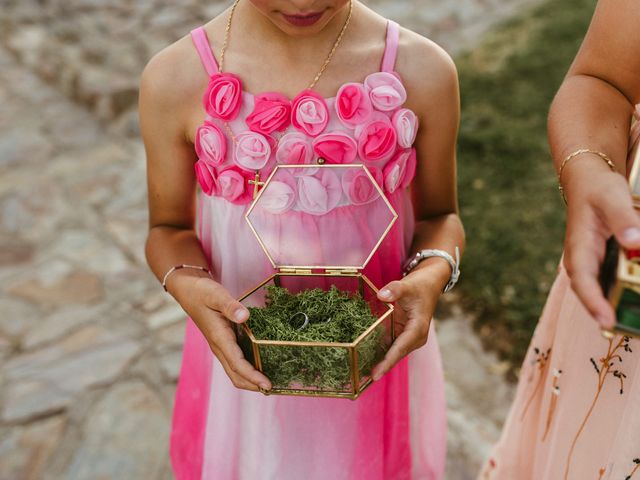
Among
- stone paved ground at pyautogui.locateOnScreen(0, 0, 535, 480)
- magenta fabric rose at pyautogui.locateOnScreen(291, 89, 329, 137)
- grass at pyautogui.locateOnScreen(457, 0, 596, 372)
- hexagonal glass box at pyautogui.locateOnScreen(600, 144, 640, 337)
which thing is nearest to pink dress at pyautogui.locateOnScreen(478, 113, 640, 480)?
hexagonal glass box at pyautogui.locateOnScreen(600, 144, 640, 337)

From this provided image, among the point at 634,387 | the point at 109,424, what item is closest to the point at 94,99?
the point at 109,424

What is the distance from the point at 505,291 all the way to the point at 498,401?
598 mm

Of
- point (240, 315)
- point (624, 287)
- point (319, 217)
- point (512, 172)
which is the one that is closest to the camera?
point (624, 287)

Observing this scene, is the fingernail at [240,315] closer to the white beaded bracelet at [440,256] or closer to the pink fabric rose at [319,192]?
the pink fabric rose at [319,192]

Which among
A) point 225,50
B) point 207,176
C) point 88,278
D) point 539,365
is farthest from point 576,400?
point 88,278

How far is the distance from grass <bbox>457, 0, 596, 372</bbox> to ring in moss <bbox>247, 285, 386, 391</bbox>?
170 cm

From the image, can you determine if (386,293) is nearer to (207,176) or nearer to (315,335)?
(315,335)

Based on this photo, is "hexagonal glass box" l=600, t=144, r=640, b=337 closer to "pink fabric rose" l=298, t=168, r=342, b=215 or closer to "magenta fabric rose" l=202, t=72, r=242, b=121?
"pink fabric rose" l=298, t=168, r=342, b=215

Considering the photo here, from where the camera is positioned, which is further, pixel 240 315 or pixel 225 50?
pixel 225 50

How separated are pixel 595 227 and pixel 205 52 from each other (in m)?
0.80

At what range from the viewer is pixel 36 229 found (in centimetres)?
342

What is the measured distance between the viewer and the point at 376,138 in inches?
50.4

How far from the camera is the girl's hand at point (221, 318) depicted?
3.80 ft

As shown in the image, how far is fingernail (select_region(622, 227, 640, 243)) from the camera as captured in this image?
81cm
